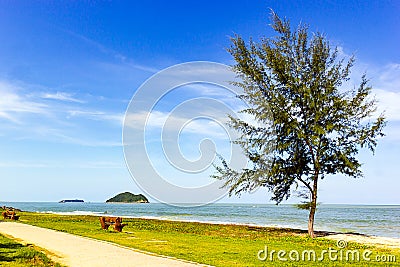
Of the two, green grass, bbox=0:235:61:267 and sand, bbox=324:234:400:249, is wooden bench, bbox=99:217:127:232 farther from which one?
sand, bbox=324:234:400:249

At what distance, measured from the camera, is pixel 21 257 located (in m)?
12.5

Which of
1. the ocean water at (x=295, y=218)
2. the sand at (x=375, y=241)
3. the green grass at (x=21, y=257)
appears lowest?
the ocean water at (x=295, y=218)

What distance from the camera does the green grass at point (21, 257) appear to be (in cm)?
Result: 1152

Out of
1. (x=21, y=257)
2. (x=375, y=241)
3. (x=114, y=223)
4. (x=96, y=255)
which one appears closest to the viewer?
(x=21, y=257)

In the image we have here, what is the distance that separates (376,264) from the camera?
12.9 meters

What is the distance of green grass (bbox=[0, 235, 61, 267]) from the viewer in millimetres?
11523

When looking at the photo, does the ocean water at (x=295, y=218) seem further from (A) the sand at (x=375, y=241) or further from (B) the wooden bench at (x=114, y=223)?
(B) the wooden bench at (x=114, y=223)

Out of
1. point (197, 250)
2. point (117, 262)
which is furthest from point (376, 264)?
point (117, 262)

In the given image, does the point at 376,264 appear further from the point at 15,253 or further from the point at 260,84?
the point at 260,84

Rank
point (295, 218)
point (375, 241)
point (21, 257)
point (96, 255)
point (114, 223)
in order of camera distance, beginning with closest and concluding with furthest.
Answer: point (21, 257) < point (96, 255) < point (375, 241) < point (114, 223) < point (295, 218)

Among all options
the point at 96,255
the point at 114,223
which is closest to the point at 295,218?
the point at 114,223

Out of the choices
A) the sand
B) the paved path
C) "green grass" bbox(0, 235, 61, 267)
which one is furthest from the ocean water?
"green grass" bbox(0, 235, 61, 267)

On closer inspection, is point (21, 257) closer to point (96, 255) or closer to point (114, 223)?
point (96, 255)

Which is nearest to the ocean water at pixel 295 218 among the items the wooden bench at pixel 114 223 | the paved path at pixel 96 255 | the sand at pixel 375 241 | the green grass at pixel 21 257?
the sand at pixel 375 241
